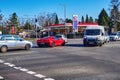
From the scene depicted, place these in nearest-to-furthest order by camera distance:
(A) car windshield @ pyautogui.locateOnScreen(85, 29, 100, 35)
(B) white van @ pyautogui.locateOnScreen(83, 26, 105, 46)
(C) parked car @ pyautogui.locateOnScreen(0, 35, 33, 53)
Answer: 1. (C) parked car @ pyautogui.locateOnScreen(0, 35, 33, 53)
2. (B) white van @ pyautogui.locateOnScreen(83, 26, 105, 46)
3. (A) car windshield @ pyautogui.locateOnScreen(85, 29, 100, 35)

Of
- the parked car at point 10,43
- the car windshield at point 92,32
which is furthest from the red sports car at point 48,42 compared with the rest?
the parked car at point 10,43

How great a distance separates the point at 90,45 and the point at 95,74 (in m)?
21.5

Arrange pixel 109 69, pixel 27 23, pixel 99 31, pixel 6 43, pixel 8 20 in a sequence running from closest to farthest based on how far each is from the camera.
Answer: pixel 109 69 < pixel 6 43 < pixel 99 31 < pixel 8 20 < pixel 27 23

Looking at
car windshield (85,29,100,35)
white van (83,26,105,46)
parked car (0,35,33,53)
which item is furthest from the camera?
car windshield (85,29,100,35)

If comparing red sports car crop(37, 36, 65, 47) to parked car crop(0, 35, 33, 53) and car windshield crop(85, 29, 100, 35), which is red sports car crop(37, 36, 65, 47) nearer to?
car windshield crop(85, 29, 100, 35)

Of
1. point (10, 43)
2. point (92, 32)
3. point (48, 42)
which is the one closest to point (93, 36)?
point (92, 32)

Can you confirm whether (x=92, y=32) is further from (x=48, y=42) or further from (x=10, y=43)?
(x=10, y=43)

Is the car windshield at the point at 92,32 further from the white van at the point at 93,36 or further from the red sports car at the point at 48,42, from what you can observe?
the red sports car at the point at 48,42

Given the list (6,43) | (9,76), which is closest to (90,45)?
(6,43)

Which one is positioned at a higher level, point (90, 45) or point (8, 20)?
point (8, 20)

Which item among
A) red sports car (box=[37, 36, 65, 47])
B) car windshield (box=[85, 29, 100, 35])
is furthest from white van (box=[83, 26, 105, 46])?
red sports car (box=[37, 36, 65, 47])

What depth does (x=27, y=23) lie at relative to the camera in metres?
131

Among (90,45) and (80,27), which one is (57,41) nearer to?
(90,45)

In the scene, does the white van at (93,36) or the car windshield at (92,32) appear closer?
the white van at (93,36)
